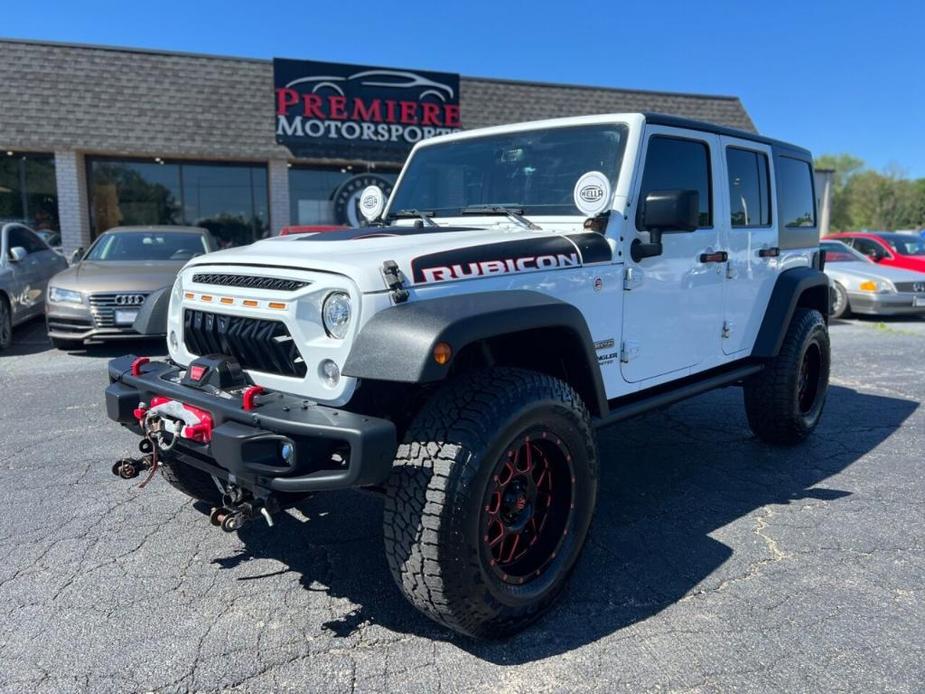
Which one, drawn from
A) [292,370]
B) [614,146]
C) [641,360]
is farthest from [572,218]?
[292,370]

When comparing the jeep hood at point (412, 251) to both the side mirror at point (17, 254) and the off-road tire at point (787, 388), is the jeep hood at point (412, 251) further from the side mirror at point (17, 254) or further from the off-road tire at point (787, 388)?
the side mirror at point (17, 254)

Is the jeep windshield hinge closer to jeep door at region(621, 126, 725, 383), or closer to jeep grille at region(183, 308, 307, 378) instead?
jeep grille at region(183, 308, 307, 378)

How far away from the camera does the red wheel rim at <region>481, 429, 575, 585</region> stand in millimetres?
2605

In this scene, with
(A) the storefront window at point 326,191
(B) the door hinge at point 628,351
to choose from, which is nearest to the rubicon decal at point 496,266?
(B) the door hinge at point 628,351

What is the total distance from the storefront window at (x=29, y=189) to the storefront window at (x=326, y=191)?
4.68 meters

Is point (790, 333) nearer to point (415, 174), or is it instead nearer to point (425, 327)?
point (415, 174)

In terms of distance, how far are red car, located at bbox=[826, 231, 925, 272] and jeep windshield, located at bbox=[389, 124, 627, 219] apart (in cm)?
1213

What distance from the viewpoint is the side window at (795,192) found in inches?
189

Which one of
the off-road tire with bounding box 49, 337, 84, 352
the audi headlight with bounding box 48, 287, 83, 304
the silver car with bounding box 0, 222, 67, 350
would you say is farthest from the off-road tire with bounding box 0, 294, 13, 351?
the audi headlight with bounding box 48, 287, 83, 304

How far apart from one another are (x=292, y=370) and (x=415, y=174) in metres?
2.01

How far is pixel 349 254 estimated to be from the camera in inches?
106

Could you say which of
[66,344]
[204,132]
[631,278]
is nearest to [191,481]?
[631,278]

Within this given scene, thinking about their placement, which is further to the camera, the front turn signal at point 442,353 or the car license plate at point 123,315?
the car license plate at point 123,315

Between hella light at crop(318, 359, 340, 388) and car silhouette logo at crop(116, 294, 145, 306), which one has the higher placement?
car silhouette logo at crop(116, 294, 145, 306)
